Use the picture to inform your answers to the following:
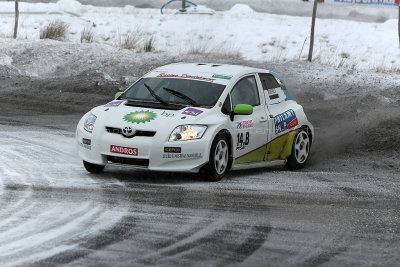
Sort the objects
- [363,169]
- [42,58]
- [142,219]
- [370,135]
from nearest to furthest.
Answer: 1. [142,219]
2. [363,169]
3. [370,135]
4. [42,58]

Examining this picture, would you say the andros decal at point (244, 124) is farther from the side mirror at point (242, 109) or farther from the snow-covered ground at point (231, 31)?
the snow-covered ground at point (231, 31)

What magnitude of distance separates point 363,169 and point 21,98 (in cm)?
885

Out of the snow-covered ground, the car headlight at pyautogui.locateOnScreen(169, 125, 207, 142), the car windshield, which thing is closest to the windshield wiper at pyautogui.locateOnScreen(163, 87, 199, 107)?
the car windshield

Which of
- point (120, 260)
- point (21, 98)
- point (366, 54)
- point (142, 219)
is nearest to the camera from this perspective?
point (120, 260)

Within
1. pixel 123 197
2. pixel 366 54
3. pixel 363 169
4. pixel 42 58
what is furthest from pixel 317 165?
pixel 366 54

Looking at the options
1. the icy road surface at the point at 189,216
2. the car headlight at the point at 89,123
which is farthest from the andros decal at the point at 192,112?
the car headlight at the point at 89,123

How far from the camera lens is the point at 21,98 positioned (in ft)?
63.4

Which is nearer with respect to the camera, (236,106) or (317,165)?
(236,106)

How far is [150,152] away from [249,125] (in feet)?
5.95

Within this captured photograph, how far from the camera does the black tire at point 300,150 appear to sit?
12875mm

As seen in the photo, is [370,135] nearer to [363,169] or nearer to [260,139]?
[363,169]

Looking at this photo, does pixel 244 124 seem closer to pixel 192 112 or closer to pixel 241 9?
pixel 192 112

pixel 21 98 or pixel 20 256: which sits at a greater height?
pixel 20 256

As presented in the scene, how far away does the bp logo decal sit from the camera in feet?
35.0
